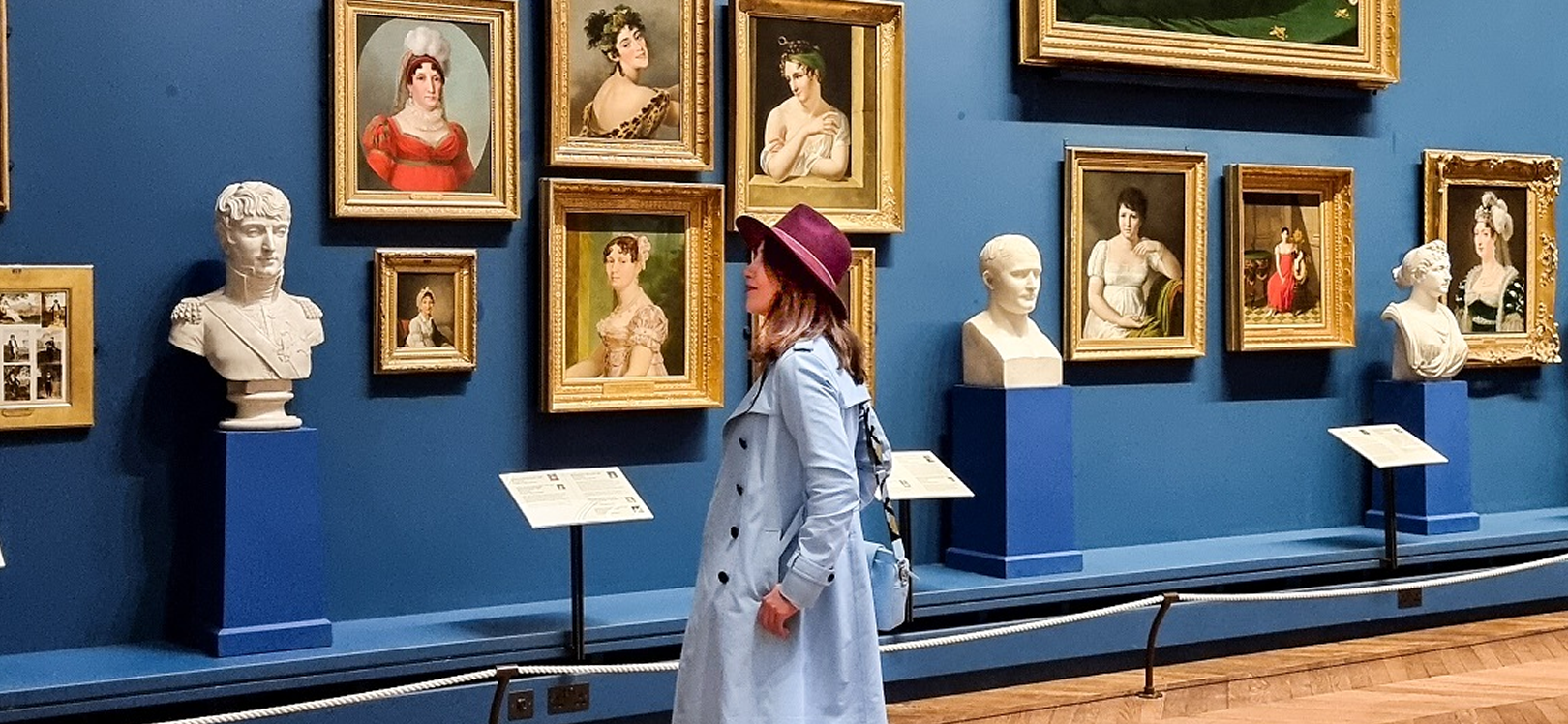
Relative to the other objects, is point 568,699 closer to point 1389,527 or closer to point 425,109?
point 425,109

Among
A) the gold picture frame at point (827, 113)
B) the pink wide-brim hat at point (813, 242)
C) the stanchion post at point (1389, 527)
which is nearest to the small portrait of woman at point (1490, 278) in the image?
the stanchion post at point (1389, 527)

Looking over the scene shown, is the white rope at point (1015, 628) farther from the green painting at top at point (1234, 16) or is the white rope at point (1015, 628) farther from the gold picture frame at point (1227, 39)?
the green painting at top at point (1234, 16)

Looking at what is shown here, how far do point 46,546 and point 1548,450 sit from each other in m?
10.2

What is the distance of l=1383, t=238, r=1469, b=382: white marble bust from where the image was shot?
487 inches

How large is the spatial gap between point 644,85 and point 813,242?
400cm

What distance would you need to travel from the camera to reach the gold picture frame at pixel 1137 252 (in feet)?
38.1

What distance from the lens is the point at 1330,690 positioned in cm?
1039

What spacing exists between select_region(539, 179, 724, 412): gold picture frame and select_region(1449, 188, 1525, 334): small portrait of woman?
575 centimetres

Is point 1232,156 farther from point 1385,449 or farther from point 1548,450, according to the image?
point 1548,450

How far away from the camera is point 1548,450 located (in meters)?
13.7

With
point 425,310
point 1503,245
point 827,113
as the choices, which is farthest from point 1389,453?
point 425,310

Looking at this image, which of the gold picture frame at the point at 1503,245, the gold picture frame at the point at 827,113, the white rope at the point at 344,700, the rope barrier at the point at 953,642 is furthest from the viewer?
the gold picture frame at the point at 1503,245

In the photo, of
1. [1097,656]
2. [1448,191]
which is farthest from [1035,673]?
[1448,191]

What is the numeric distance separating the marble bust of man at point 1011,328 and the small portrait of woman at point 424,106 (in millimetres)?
2943
